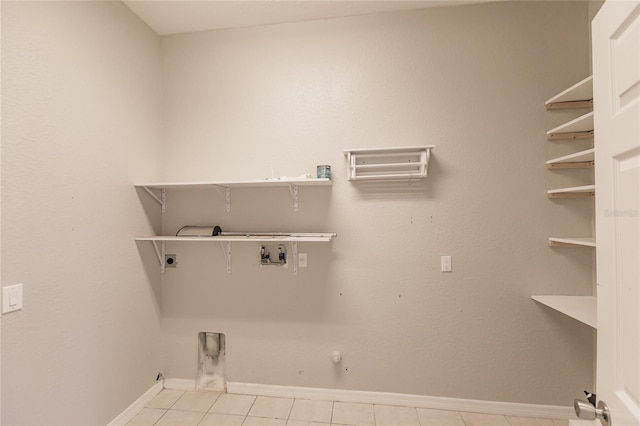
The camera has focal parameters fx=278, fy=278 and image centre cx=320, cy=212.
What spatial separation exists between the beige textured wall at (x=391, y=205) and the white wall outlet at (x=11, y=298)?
1006 millimetres

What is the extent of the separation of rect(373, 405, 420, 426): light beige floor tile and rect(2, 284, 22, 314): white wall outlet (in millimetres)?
2128

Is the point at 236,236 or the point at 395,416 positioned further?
the point at 236,236

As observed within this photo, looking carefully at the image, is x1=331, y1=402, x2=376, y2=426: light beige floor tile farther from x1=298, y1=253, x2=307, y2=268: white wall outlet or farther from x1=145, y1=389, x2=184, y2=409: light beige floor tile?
x1=145, y1=389, x2=184, y2=409: light beige floor tile

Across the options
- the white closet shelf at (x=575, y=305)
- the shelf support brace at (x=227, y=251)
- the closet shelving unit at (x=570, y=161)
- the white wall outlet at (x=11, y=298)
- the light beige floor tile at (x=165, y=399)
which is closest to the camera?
the white wall outlet at (x=11, y=298)

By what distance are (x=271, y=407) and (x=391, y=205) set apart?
1.71 m

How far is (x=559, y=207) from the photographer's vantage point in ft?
6.23

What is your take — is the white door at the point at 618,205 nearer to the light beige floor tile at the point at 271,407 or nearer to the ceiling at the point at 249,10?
the ceiling at the point at 249,10

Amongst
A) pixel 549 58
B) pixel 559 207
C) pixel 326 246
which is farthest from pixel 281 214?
pixel 549 58

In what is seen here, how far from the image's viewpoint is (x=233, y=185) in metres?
2.10

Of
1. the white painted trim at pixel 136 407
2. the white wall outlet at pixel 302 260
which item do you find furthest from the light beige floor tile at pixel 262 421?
the white wall outlet at pixel 302 260

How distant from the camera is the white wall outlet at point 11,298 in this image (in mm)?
1265

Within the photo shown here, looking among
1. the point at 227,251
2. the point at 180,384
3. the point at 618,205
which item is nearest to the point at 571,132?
the point at 618,205

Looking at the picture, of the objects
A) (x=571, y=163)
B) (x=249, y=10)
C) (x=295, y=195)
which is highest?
(x=249, y=10)

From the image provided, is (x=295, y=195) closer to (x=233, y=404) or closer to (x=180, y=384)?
(x=233, y=404)
